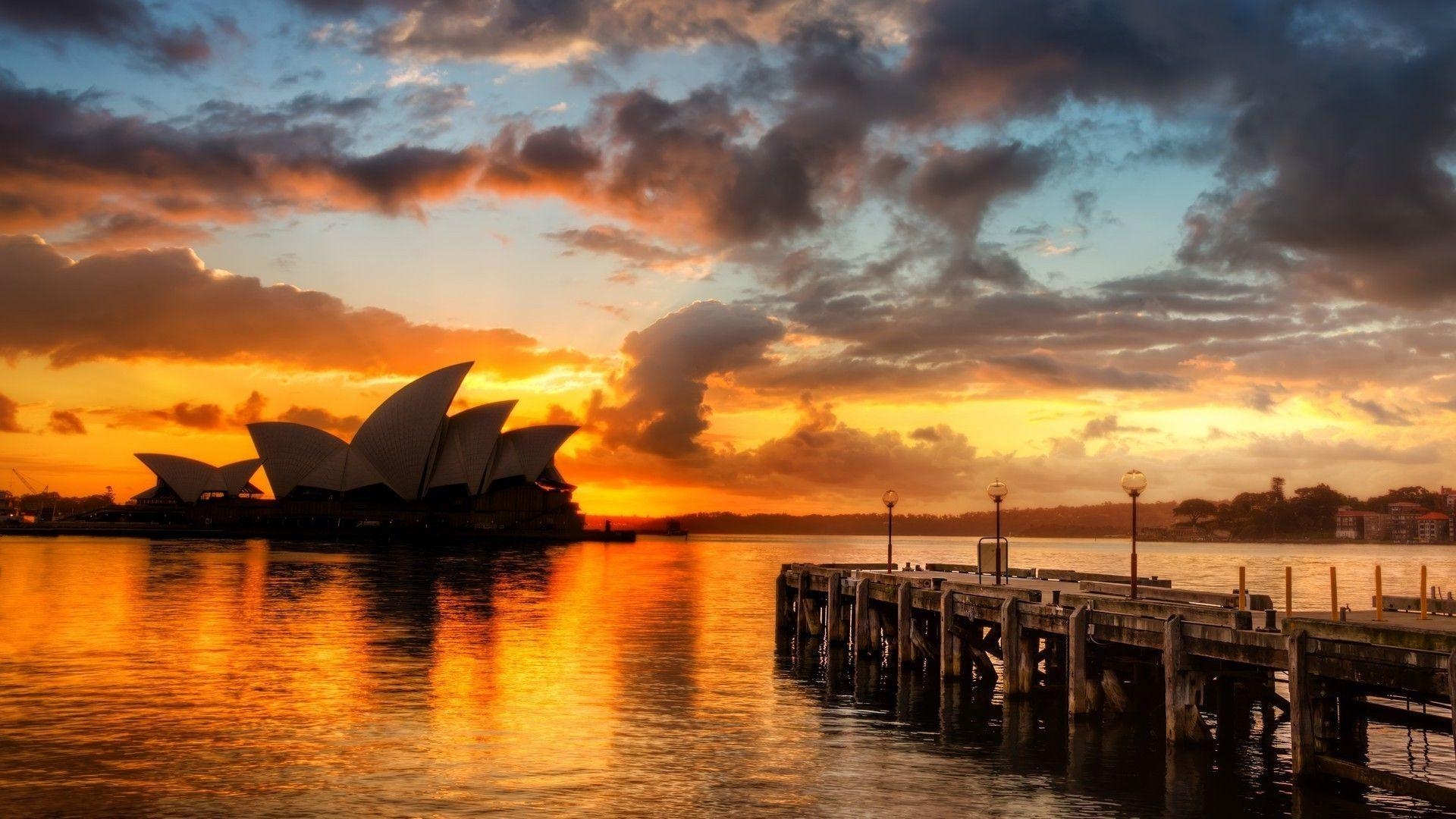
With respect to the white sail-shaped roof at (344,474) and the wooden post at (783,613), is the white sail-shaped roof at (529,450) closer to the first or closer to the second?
the white sail-shaped roof at (344,474)

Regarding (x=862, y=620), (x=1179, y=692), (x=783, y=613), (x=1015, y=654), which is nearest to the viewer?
(x=1179, y=692)

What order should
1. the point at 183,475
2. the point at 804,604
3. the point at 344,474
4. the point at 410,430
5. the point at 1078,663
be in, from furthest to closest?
the point at 183,475 < the point at 344,474 < the point at 410,430 < the point at 804,604 < the point at 1078,663

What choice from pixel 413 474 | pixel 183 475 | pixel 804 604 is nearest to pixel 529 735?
pixel 804 604

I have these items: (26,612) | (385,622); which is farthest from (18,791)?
(26,612)

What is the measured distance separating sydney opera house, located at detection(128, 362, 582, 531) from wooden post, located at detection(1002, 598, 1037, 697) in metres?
108

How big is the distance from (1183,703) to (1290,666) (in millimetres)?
3217

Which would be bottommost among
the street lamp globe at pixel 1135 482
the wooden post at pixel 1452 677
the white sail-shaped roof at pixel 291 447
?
the wooden post at pixel 1452 677

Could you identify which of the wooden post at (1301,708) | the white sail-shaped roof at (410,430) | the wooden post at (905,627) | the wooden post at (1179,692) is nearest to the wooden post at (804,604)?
the wooden post at (905,627)

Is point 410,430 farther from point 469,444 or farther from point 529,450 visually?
point 529,450

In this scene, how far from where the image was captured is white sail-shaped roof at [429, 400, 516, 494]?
13500 cm

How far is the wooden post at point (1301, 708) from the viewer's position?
1602cm

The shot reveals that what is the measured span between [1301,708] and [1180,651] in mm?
2420

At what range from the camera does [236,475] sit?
164625 mm

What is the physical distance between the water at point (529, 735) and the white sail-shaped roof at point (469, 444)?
89.8m
